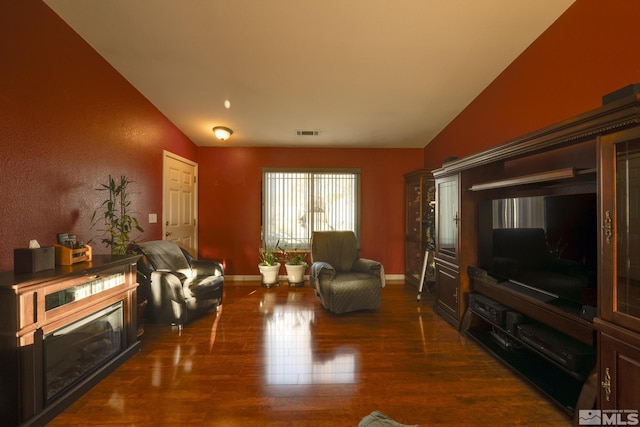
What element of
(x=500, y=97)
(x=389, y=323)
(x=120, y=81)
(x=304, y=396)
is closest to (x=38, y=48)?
(x=120, y=81)

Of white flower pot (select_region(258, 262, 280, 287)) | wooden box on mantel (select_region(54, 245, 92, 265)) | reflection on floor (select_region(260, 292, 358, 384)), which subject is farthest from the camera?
white flower pot (select_region(258, 262, 280, 287))

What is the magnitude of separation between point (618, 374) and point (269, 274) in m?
Answer: 4.07

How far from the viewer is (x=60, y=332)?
72.6 inches

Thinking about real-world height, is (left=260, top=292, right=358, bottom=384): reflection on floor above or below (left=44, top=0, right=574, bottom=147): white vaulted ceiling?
below

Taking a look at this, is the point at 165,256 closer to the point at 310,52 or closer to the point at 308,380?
A: the point at 308,380

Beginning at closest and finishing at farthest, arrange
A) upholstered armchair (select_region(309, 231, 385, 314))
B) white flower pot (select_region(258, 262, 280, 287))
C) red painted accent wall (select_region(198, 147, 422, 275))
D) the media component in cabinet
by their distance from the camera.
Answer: the media component in cabinet < upholstered armchair (select_region(309, 231, 385, 314)) < white flower pot (select_region(258, 262, 280, 287)) < red painted accent wall (select_region(198, 147, 422, 275))

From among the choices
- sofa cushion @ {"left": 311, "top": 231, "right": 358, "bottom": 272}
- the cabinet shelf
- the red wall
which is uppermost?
the red wall

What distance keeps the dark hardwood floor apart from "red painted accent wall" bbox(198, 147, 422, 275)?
6.71 ft

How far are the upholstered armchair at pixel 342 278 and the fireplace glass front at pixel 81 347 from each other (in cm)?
203

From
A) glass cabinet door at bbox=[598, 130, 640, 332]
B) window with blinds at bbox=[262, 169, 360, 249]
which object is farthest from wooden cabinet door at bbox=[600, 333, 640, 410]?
window with blinds at bbox=[262, 169, 360, 249]

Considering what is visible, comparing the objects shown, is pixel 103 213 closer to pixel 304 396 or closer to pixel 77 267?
pixel 77 267

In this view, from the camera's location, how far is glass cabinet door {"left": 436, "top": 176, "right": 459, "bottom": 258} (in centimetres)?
311

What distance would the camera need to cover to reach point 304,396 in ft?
6.42

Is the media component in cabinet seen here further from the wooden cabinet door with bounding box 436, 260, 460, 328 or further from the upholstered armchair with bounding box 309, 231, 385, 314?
the upholstered armchair with bounding box 309, 231, 385, 314
